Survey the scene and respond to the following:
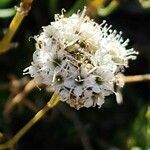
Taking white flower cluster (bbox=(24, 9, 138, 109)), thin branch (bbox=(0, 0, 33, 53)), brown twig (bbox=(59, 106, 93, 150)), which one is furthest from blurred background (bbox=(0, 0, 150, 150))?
white flower cluster (bbox=(24, 9, 138, 109))

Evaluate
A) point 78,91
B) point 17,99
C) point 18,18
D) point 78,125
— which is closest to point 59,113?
point 78,125

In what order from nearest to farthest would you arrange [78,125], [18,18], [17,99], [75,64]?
[75,64]
[18,18]
[17,99]
[78,125]

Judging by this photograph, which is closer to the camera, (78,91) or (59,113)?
(78,91)

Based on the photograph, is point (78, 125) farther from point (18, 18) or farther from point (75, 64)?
point (75, 64)

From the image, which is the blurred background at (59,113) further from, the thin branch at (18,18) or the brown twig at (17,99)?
the thin branch at (18,18)

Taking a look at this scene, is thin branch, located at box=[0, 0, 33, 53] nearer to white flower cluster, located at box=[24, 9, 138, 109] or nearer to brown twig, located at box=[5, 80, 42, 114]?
white flower cluster, located at box=[24, 9, 138, 109]
